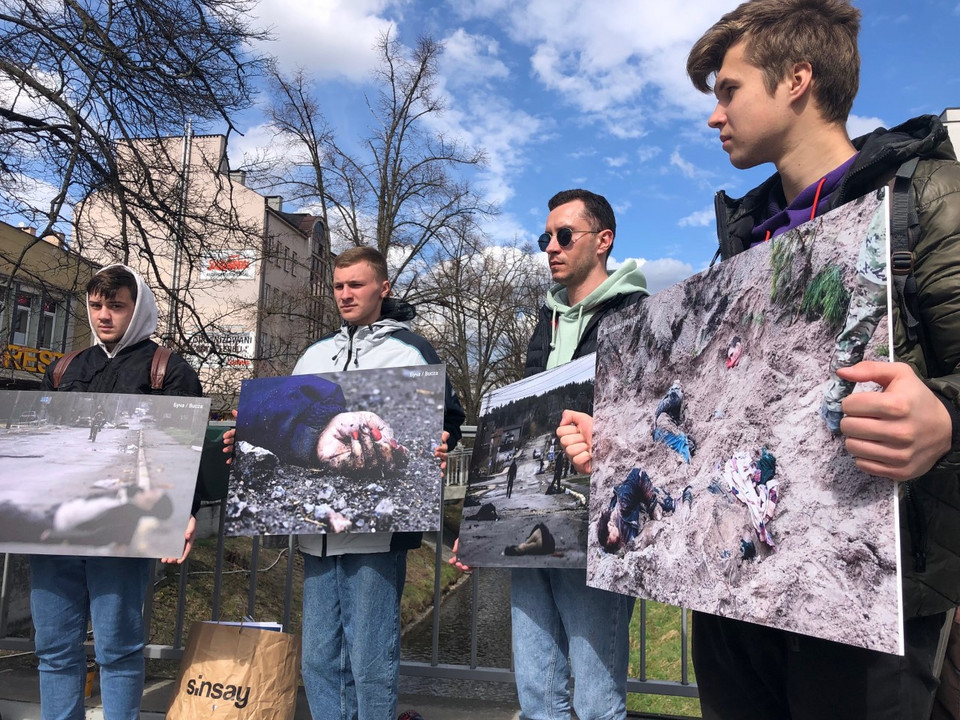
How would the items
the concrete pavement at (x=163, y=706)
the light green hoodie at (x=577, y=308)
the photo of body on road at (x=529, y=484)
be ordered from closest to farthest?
the photo of body on road at (x=529, y=484), the light green hoodie at (x=577, y=308), the concrete pavement at (x=163, y=706)

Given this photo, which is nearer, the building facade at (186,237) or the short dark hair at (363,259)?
the short dark hair at (363,259)

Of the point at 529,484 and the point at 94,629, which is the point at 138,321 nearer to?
the point at 94,629

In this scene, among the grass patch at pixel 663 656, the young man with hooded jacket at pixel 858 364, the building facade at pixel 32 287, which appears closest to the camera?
the young man with hooded jacket at pixel 858 364

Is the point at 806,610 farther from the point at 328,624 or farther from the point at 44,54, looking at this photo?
the point at 44,54

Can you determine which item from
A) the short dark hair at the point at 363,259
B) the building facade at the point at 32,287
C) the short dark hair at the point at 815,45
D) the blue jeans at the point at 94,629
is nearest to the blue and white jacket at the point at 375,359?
the short dark hair at the point at 363,259

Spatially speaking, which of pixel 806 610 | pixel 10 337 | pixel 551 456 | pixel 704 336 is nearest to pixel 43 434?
pixel 551 456

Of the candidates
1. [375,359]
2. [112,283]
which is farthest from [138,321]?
[375,359]

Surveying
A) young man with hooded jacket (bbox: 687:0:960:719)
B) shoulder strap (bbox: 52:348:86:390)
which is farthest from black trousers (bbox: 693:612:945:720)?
shoulder strap (bbox: 52:348:86:390)

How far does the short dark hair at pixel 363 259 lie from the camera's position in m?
3.34

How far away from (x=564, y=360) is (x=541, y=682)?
1135 mm

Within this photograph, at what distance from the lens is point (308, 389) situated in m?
3.05

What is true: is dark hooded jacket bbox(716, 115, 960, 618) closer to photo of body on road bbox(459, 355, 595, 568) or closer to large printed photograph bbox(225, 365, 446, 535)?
photo of body on road bbox(459, 355, 595, 568)

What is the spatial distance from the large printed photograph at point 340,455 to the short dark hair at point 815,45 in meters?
1.68

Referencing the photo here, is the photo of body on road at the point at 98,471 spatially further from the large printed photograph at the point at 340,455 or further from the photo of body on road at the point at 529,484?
the photo of body on road at the point at 529,484
